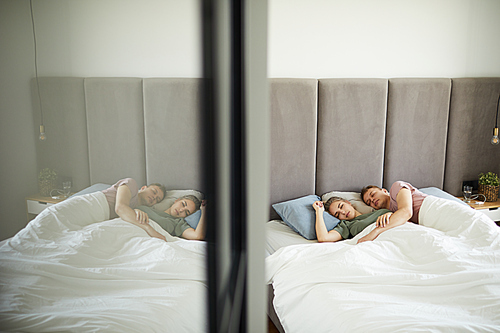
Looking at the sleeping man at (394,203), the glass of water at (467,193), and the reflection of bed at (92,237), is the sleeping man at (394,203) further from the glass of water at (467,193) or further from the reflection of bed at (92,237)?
the reflection of bed at (92,237)

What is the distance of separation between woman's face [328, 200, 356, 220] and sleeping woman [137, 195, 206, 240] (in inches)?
64.8

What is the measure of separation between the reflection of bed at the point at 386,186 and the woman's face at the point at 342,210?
254 millimetres

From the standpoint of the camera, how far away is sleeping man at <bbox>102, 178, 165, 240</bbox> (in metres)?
0.19

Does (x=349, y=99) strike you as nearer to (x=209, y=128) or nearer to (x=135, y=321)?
(x=209, y=128)

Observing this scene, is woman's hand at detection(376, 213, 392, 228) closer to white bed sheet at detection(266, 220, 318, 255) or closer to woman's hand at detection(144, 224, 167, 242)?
white bed sheet at detection(266, 220, 318, 255)

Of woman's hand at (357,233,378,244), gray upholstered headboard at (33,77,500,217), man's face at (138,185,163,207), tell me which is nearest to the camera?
man's face at (138,185,163,207)

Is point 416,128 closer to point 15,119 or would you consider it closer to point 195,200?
point 195,200

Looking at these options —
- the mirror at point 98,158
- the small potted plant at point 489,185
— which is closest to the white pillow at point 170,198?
the mirror at point 98,158

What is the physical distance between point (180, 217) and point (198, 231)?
3.9 inches

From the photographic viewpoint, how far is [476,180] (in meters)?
2.53

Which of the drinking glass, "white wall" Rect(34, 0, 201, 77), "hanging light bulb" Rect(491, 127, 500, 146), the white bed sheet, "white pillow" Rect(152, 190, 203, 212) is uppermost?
"white wall" Rect(34, 0, 201, 77)

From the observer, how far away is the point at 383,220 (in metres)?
1.91

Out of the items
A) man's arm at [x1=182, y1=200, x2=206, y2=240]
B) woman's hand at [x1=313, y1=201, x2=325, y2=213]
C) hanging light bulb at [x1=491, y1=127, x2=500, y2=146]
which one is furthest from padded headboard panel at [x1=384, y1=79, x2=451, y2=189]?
man's arm at [x1=182, y1=200, x2=206, y2=240]

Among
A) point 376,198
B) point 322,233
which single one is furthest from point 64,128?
point 376,198
